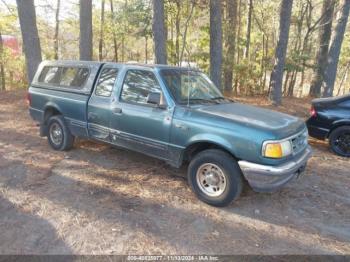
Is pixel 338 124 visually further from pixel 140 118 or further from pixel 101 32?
pixel 101 32

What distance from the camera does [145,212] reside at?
3885mm

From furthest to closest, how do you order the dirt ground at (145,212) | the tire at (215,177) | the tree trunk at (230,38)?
1. the tree trunk at (230,38)
2. the tire at (215,177)
3. the dirt ground at (145,212)

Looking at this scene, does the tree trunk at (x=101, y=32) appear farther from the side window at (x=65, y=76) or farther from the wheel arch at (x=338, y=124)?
the wheel arch at (x=338, y=124)

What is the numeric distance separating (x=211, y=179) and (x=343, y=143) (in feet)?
12.7

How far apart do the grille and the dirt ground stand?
2.74ft

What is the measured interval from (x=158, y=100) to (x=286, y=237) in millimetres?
2479

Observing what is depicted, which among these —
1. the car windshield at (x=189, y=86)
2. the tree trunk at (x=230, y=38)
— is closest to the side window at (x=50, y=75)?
the car windshield at (x=189, y=86)

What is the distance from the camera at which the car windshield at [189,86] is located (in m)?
4.44

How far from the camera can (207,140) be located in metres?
3.90

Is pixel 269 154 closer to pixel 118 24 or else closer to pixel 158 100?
pixel 158 100

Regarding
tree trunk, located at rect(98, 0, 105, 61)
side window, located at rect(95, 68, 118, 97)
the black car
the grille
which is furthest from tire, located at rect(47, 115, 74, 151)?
tree trunk, located at rect(98, 0, 105, 61)

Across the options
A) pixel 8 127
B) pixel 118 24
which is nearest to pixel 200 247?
pixel 8 127

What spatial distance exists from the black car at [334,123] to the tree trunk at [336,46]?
6.20 m

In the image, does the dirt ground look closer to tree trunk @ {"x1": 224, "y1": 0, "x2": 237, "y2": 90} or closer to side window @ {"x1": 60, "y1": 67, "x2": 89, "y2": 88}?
side window @ {"x1": 60, "y1": 67, "x2": 89, "y2": 88}
